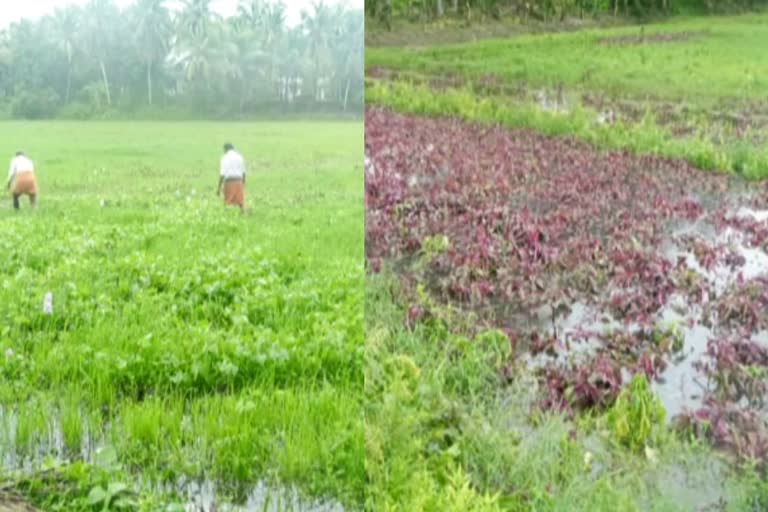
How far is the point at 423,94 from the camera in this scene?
7.46 ft

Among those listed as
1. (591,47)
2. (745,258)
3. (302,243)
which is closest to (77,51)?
(302,243)

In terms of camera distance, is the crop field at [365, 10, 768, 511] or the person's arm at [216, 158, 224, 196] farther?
the person's arm at [216, 158, 224, 196]

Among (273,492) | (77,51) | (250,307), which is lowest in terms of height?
(273,492)

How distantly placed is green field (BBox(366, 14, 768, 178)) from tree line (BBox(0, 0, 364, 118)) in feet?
3.12

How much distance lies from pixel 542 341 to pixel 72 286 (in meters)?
1.97

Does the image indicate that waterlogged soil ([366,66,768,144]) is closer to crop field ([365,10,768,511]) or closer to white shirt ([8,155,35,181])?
crop field ([365,10,768,511])

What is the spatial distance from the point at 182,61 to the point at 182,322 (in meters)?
0.92

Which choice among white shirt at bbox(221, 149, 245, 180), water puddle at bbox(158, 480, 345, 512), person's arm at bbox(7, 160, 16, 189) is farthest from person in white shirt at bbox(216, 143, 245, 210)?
water puddle at bbox(158, 480, 345, 512)

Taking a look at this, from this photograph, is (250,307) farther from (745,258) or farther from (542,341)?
(745,258)

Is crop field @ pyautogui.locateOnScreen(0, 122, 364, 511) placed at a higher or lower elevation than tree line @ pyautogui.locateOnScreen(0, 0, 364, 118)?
lower

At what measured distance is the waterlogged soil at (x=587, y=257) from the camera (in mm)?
2109

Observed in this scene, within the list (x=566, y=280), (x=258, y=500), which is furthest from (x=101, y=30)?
(x=566, y=280)

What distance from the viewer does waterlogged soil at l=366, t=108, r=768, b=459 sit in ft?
6.92

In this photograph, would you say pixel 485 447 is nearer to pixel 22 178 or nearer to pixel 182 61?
pixel 182 61
